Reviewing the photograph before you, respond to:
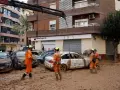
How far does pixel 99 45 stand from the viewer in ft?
103

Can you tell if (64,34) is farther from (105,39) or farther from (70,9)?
(105,39)

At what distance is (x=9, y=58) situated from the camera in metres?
19.7

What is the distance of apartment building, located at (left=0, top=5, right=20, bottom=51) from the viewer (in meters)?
65.4

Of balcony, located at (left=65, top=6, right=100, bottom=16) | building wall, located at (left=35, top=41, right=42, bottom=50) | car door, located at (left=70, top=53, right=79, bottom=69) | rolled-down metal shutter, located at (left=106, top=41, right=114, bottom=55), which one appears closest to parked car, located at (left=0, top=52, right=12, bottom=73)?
car door, located at (left=70, top=53, right=79, bottom=69)

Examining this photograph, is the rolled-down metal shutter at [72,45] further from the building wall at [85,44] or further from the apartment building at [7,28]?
the apartment building at [7,28]

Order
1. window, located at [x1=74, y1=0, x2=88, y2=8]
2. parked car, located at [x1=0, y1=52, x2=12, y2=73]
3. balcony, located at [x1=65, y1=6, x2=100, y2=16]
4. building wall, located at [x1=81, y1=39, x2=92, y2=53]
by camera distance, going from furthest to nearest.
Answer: window, located at [x1=74, y1=0, x2=88, y2=8], building wall, located at [x1=81, y1=39, x2=92, y2=53], balcony, located at [x1=65, y1=6, x2=100, y2=16], parked car, located at [x1=0, y1=52, x2=12, y2=73]

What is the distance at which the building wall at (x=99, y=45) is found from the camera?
1202 inches

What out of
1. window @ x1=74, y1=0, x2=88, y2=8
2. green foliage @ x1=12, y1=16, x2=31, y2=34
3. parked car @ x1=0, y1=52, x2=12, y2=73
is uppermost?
window @ x1=74, y1=0, x2=88, y2=8

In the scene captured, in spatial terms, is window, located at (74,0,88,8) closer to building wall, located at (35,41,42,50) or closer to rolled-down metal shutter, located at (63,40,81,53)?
rolled-down metal shutter, located at (63,40,81,53)

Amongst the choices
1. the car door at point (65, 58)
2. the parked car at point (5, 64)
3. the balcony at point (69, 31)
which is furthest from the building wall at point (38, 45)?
Result: the car door at point (65, 58)

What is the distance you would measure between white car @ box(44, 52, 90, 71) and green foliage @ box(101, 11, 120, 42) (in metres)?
9.98

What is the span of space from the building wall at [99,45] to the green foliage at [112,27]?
143 centimetres

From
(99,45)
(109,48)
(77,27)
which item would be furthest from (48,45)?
(109,48)

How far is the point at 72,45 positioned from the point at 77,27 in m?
2.70
